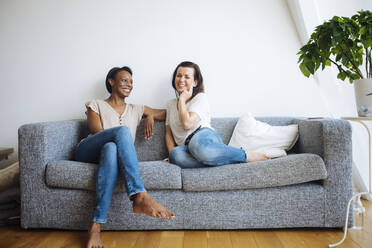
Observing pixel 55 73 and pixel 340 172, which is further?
pixel 55 73

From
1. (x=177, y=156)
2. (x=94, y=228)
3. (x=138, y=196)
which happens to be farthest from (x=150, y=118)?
(x=94, y=228)

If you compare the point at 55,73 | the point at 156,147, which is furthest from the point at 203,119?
the point at 55,73

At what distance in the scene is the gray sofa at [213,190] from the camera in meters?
1.55

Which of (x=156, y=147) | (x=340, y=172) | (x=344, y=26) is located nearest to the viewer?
(x=344, y=26)

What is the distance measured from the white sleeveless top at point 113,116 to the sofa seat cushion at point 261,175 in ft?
2.33

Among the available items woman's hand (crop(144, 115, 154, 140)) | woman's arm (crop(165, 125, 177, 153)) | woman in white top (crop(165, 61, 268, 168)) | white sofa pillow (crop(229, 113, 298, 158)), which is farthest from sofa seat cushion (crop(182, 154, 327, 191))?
woman's hand (crop(144, 115, 154, 140))

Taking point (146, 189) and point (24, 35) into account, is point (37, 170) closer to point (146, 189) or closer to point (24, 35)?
point (146, 189)

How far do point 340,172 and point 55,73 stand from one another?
244cm

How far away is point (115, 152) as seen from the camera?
5.24 ft

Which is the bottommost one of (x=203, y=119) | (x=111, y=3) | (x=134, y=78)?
(x=203, y=119)

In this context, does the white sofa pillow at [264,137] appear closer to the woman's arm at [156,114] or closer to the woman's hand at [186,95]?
the woman's hand at [186,95]

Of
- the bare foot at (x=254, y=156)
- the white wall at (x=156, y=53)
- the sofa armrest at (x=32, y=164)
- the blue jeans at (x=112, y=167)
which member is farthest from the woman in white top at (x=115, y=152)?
the bare foot at (x=254, y=156)

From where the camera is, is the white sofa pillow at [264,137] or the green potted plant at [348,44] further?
the white sofa pillow at [264,137]

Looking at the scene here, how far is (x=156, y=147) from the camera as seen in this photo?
7.17ft
